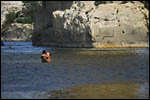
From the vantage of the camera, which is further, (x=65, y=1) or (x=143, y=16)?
(x=65, y=1)

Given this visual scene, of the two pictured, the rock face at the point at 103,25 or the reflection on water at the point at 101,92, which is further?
the rock face at the point at 103,25

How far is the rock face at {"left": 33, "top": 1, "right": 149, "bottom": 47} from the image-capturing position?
95.3 metres

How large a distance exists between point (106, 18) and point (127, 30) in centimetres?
414

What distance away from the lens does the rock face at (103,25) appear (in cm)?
9531

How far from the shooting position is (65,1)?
382 feet

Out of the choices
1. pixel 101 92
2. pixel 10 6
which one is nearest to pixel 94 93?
pixel 101 92

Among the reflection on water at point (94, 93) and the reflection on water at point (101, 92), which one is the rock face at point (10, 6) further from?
the reflection on water at point (94, 93)

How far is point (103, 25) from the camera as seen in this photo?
315 ft

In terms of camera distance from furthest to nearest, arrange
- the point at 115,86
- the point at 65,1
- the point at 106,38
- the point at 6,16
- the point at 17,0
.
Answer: the point at 17,0 < the point at 6,16 < the point at 65,1 < the point at 106,38 < the point at 115,86

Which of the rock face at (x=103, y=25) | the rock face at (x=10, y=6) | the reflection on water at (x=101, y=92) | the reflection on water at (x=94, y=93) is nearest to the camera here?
the reflection on water at (x=94, y=93)

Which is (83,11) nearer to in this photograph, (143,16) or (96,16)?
(96,16)

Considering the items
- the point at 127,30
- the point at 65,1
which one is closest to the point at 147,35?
the point at 127,30

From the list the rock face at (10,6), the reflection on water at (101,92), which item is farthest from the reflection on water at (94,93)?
the rock face at (10,6)

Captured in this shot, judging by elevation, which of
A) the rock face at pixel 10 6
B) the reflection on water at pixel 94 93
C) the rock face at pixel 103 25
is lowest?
the reflection on water at pixel 94 93
